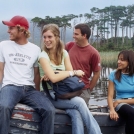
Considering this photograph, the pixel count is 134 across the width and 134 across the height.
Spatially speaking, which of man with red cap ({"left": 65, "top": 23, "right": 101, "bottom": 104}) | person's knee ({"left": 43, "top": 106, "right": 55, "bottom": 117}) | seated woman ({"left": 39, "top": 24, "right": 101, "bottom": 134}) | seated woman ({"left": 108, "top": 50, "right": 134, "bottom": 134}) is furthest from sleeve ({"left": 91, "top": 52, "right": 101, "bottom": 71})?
person's knee ({"left": 43, "top": 106, "right": 55, "bottom": 117})

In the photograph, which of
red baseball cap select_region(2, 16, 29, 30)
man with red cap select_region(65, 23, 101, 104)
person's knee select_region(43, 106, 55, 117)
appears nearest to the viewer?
person's knee select_region(43, 106, 55, 117)

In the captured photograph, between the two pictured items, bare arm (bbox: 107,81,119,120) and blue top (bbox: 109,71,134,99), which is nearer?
bare arm (bbox: 107,81,119,120)

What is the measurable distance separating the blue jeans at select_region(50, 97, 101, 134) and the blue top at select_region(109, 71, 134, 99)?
27.0 inches

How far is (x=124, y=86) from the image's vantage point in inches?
185

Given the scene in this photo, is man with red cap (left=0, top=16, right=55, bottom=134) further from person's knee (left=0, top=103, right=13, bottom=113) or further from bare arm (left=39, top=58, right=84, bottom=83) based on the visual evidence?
bare arm (left=39, top=58, right=84, bottom=83)

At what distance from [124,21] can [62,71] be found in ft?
247

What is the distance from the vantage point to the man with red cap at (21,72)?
13.4 ft

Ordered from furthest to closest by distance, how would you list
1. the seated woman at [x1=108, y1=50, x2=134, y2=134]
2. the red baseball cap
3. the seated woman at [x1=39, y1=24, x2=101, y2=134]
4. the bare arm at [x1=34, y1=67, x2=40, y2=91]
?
1. the seated woman at [x1=108, y1=50, x2=134, y2=134]
2. the bare arm at [x1=34, y1=67, x2=40, y2=91]
3. the red baseball cap
4. the seated woman at [x1=39, y1=24, x2=101, y2=134]

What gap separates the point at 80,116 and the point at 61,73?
58 cm

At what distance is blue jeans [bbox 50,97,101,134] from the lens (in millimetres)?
4182

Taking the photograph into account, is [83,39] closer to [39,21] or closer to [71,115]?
[71,115]

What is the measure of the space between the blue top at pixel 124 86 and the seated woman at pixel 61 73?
0.67 m

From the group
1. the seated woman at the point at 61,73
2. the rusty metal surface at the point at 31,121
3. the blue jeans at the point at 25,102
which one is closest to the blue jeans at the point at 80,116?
the seated woman at the point at 61,73

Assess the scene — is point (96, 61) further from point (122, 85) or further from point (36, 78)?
point (36, 78)
